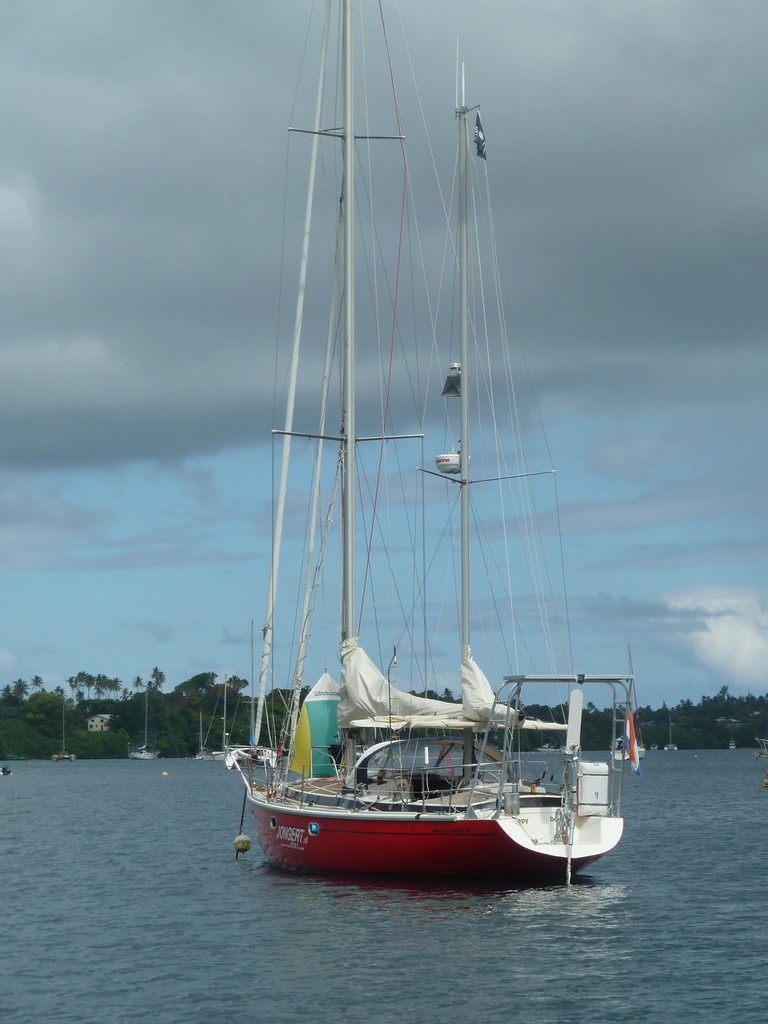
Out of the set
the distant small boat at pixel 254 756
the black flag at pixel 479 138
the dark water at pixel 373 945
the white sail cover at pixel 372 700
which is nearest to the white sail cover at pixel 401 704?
the white sail cover at pixel 372 700

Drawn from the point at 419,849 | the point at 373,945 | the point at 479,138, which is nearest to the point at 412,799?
the point at 419,849

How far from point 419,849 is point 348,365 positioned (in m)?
13.7

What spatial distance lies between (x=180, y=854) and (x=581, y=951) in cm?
2800

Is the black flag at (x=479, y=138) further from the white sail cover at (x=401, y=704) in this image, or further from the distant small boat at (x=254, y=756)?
the distant small boat at (x=254, y=756)

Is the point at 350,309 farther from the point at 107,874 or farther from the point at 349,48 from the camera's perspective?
the point at 107,874

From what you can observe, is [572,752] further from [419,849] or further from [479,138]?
[479,138]

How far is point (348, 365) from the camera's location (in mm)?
40312

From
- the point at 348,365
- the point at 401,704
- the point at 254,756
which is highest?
the point at 348,365

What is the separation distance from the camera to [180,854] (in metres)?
54.5

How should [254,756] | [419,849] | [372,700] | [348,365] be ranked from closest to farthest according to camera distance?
1. [419,849]
2. [372,700]
3. [348,365]
4. [254,756]

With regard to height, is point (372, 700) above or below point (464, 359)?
below

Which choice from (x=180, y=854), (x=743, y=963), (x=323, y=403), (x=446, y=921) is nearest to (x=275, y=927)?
(x=446, y=921)

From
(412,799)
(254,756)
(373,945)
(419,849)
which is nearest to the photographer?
(373,945)

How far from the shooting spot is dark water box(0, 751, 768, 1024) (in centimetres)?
2512
